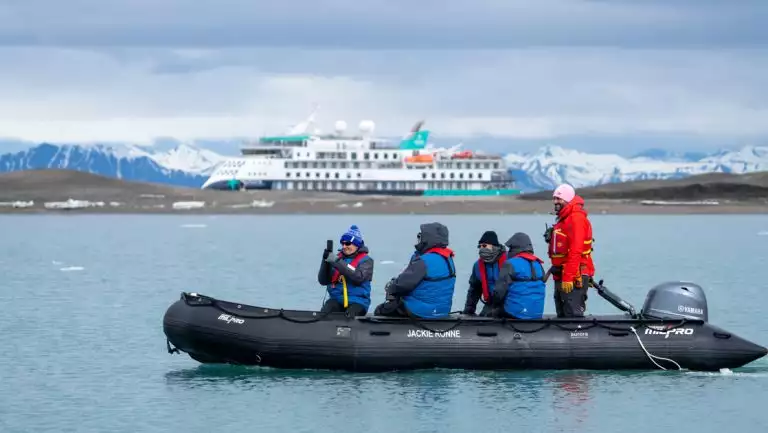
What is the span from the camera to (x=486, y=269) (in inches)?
803

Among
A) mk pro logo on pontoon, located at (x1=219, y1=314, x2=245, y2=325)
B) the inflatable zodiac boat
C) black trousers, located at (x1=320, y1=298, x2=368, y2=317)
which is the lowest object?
the inflatable zodiac boat

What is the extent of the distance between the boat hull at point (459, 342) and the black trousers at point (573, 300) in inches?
17.4

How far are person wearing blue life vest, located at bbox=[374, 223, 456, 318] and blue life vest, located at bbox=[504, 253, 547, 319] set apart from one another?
0.87 meters

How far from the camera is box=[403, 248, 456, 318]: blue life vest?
19906 millimetres

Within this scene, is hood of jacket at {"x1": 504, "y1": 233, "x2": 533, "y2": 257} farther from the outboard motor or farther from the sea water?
the outboard motor

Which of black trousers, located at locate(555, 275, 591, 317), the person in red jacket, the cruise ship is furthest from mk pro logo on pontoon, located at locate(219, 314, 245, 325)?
the cruise ship

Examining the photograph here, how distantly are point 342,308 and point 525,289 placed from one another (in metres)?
2.63

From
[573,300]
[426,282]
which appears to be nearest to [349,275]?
[426,282]

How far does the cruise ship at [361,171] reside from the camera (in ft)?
423

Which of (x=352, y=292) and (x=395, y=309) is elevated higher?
(x=352, y=292)

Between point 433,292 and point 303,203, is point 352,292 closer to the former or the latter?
point 433,292

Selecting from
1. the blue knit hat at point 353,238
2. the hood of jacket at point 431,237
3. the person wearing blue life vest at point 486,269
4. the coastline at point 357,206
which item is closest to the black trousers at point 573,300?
the person wearing blue life vest at point 486,269

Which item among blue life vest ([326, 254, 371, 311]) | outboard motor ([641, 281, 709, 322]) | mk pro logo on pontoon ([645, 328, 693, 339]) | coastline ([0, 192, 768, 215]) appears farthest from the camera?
coastline ([0, 192, 768, 215])

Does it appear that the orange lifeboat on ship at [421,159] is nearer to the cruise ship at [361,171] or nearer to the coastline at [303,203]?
the cruise ship at [361,171]
